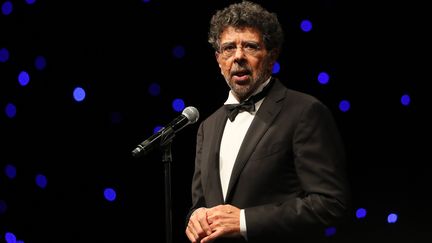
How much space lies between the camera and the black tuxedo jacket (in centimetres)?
167

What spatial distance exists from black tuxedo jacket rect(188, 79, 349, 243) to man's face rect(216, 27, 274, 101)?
0.28 ft

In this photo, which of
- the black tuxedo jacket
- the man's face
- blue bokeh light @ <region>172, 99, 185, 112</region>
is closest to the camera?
the black tuxedo jacket

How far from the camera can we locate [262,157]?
68.9 inches

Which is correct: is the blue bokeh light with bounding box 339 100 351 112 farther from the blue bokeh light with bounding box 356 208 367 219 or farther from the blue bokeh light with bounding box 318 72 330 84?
the blue bokeh light with bounding box 356 208 367 219

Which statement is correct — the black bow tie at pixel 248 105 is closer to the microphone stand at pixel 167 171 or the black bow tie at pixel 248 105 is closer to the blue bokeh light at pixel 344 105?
the microphone stand at pixel 167 171

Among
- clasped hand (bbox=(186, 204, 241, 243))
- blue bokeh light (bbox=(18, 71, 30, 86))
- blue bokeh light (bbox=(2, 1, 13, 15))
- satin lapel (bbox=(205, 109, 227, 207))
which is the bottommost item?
clasped hand (bbox=(186, 204, 241, 243))

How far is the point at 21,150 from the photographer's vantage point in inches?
122

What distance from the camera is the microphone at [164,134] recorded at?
5.49ft

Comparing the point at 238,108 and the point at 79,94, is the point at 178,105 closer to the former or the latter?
the point at 79,94

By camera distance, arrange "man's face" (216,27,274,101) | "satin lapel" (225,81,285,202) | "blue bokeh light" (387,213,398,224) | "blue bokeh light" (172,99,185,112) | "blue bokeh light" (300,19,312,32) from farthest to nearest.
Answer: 1. "blue bokeh light" (172,99,185,112)
2. "blue bokeh light" (300,19,312,32)
3. "blue bokeh light" (387,213,398,224)
4. "man's face" (216,27,274,101)
5. "satin lapel" (225,81,285,202)

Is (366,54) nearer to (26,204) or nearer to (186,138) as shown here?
(186,138)

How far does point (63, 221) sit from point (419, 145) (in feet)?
5.85

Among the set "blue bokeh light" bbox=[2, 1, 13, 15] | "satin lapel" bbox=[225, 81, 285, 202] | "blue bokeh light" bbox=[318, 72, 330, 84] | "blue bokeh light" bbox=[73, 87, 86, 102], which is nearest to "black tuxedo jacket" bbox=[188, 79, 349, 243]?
"satin lapel" bbox=[225, 81, 285, 202]

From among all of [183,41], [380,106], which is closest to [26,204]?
[183,41]
